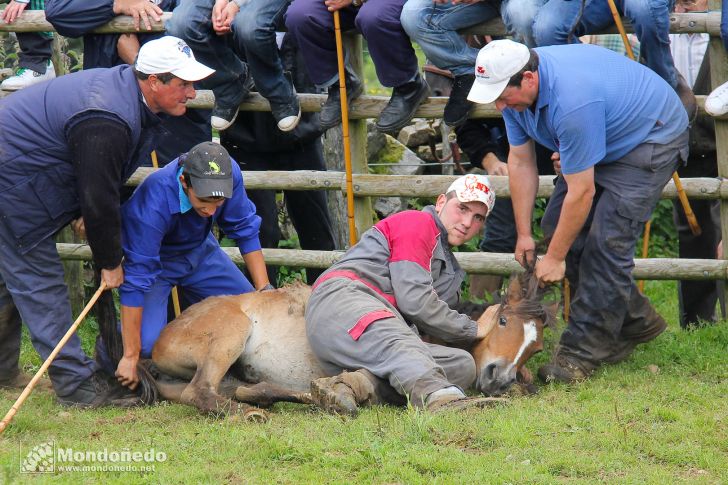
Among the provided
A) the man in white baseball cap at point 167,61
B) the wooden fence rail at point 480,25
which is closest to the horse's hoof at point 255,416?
the man in white baseball cap at point 167,61

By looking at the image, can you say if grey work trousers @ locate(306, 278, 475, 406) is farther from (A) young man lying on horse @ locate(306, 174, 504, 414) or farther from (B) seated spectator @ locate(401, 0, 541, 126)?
(B) seated spectator @ locate(401, 0, 541, 126)

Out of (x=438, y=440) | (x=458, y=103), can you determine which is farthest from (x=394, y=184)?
(x=438, y=440)


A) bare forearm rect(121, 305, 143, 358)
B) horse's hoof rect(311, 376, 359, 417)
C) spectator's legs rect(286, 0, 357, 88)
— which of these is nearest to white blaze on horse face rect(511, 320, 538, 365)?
horse's hoof rect(311, 376, 359, 417)

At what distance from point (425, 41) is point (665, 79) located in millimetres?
1612

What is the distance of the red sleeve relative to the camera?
244 inches

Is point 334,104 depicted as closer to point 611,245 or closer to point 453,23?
point 453,23

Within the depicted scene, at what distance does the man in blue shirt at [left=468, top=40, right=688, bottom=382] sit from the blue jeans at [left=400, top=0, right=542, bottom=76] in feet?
2.25

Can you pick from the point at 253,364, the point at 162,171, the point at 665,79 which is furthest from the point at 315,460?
the point at 665,79

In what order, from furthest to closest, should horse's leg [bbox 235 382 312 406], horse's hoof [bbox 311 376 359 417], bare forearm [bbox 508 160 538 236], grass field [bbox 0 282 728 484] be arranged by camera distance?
bare forearm [bbox 508 160 538 236], horse's leg [bbox 235 382 312 406], horse's hoof [bbox 311 376 359 417], grass field [bbox 0 282 728 484]

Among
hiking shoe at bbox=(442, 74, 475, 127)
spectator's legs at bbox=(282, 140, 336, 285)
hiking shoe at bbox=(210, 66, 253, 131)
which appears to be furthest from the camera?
spectator's legs at bbox=(282, 140, 336, 285)

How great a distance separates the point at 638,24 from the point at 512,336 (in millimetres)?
2173

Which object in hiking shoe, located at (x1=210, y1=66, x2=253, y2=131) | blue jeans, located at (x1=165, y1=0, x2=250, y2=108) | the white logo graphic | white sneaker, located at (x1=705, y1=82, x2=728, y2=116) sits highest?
blue jeans, located at (x1=165, y1=0, x2=250, y2=108)

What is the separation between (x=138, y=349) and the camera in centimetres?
642

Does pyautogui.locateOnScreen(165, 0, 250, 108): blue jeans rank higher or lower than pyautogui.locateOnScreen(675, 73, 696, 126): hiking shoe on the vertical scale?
higher
